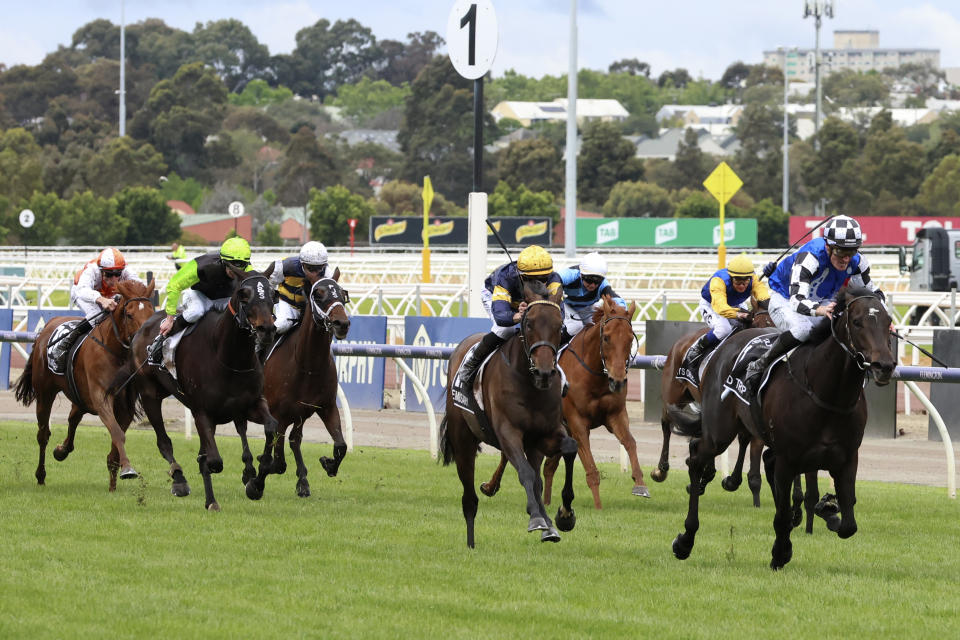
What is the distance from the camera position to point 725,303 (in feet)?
34.9

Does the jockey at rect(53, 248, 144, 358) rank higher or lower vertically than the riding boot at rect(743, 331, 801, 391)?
higher

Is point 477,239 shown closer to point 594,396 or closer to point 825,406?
point 594,396

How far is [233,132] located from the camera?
113 meters

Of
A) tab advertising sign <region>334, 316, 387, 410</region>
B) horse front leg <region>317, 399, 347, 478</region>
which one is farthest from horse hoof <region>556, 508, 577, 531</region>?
tab advertising sign <region>334, 316, 387, 410</region>

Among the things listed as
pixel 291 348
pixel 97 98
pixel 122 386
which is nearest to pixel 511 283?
pixel 291 348

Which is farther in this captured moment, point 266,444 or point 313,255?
point 313,255

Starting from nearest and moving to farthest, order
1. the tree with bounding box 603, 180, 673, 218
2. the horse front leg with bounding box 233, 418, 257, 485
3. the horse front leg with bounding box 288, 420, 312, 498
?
1. the horse front leg with bounding box 233, 418, 257, 485
2. the horse front leg with bounding box 288, 420, 312, 498
3. the tree with bounding box 603, 180, 673, 218

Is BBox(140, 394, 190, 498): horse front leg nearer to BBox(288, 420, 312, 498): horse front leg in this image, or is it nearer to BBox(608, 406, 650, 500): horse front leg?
BBox(288, 420, 312, 498): horse front leg

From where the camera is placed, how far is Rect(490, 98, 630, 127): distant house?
6891 inches

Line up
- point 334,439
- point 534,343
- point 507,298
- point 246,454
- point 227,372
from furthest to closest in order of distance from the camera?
point 334,439, point 246,454, point 227,372, point 507,298, point 534,343

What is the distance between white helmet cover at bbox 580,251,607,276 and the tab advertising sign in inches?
268

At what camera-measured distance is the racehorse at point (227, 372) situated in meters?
9.38

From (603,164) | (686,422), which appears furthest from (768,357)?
(603,164)

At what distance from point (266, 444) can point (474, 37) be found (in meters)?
6.00
